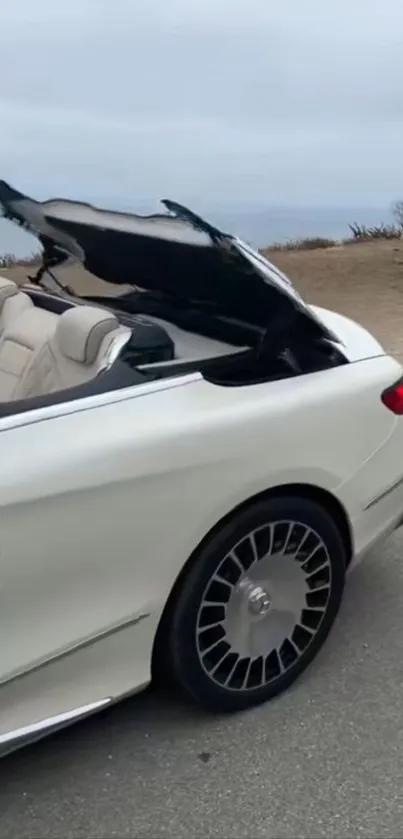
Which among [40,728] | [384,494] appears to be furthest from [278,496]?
[40,728]

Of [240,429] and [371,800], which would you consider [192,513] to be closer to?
[240,429]

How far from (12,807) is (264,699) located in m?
0.85

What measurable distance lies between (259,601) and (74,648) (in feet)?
2.12

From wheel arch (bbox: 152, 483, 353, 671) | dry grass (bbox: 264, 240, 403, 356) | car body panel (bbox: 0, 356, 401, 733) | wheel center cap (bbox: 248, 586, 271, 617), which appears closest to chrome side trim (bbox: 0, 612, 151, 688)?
car body panel (bbox: 0, 356, 401, 733)

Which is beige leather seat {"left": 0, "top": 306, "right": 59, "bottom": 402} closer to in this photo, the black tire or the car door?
the car door

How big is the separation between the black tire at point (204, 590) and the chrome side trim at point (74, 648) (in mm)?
158

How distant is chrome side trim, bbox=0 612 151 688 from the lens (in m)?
2.41

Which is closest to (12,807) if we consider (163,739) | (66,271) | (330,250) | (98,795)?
(98,795)

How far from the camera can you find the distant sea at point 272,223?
3.82 m

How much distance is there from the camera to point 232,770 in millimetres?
2758

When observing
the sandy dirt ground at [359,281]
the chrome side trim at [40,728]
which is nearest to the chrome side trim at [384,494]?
the chrome side trim at [40,728]

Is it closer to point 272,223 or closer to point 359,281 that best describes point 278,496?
point 272,223

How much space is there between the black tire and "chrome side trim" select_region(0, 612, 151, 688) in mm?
158

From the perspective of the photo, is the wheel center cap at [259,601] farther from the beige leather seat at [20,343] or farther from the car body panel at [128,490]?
the beige leather seat at [20,343]
